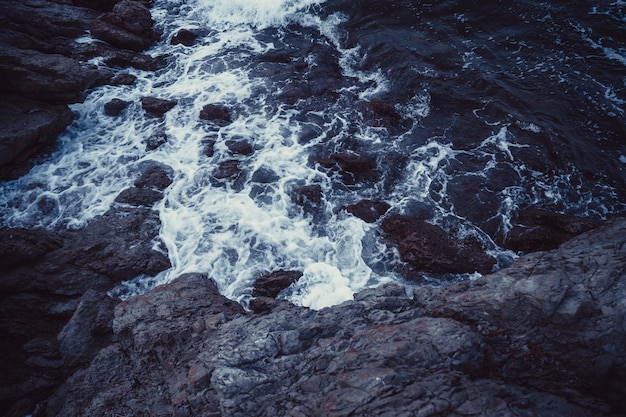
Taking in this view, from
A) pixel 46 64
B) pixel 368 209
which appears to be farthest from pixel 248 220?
pixel 46 64

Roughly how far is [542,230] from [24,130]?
15916 mm

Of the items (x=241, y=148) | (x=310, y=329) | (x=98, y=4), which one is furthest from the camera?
(x=98, y=4)

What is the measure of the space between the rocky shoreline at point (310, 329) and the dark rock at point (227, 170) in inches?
2.1

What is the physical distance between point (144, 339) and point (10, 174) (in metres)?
8.50

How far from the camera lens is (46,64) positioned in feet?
43.1

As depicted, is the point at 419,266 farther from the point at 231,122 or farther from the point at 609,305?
the point at 231,122

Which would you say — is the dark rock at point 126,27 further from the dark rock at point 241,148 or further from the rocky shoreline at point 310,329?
the dark rock at point 241,148

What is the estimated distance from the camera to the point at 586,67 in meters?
14.2

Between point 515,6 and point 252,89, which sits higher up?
point 515,6

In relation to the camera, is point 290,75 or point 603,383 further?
point 290,75

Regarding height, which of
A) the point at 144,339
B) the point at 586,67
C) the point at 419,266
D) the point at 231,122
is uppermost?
the point at 586,67

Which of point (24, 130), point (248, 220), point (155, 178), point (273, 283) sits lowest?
point (273, 283)

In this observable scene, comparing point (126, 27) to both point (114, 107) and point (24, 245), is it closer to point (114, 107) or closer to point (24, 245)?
point (114, 107)

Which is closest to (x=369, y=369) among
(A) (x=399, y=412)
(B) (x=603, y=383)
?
(A) (x=399, y=412)
